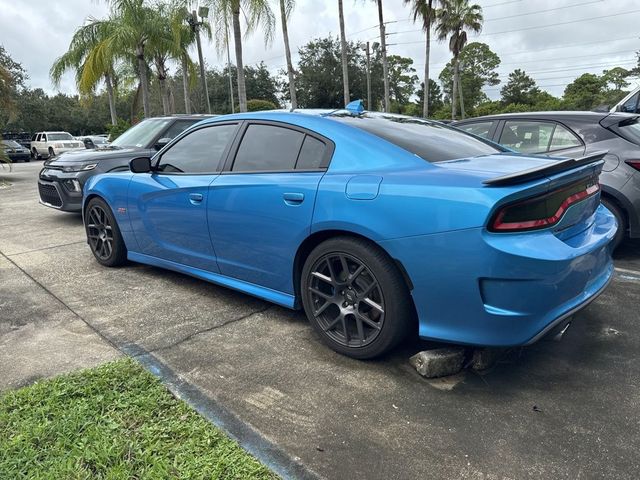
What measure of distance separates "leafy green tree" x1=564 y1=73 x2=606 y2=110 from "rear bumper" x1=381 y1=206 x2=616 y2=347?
181ft

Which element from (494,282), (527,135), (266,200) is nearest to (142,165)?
(266,200)

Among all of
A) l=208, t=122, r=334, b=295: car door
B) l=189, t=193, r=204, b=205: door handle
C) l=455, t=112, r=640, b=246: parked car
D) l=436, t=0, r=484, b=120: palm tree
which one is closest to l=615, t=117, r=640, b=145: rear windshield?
l=455, t=112, r=640, b=246: parked car

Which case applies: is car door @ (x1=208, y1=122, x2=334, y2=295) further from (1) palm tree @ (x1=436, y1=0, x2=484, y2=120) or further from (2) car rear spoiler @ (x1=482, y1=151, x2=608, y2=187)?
(1) palm tree @ (x1=436, y1=0, x2=484, y2=120)

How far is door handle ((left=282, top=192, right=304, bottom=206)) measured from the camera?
3.04 m

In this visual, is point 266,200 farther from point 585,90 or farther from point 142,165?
point 585,90

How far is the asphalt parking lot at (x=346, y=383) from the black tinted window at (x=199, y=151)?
104 centimetres

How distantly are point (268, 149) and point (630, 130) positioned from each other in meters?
3.57

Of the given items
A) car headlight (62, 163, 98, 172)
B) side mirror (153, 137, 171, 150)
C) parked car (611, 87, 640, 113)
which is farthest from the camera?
parked car (611, 87, 640, 113)

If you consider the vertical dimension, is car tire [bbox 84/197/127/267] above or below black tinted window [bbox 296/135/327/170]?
below

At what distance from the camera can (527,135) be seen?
17.6 ft

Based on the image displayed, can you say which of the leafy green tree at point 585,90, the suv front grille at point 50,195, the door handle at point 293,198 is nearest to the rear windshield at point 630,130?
the door handle at point 293,198

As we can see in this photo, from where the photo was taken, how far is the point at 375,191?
2713 millimetres

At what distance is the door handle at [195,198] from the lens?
3.70 meters

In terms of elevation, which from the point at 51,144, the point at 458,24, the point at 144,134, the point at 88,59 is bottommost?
the point at 144,134
